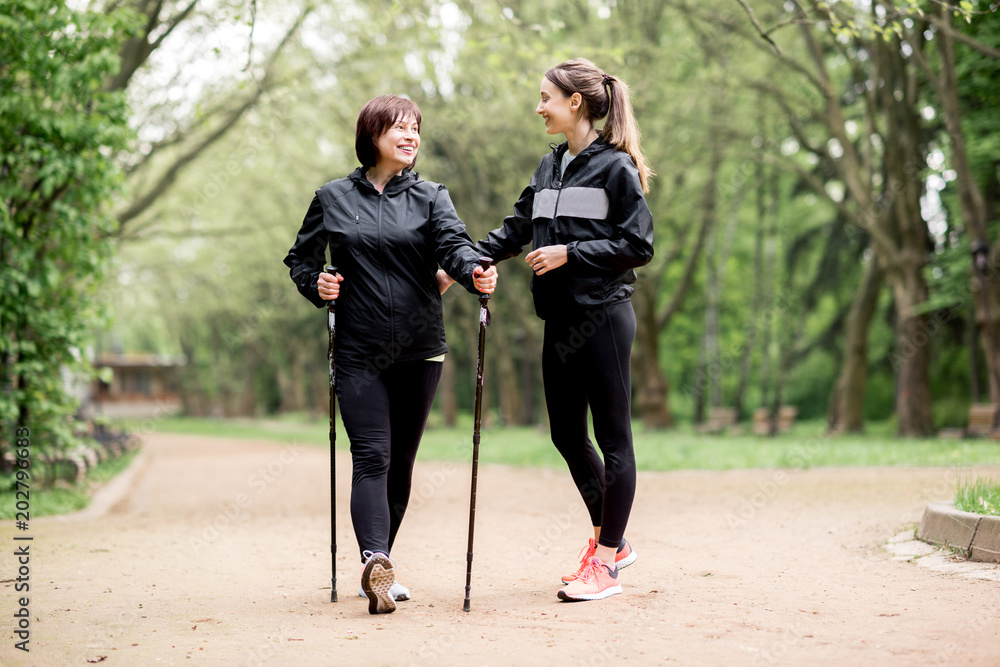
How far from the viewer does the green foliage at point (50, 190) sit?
26.7ft

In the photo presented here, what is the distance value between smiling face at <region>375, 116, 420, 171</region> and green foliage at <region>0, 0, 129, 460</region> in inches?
203

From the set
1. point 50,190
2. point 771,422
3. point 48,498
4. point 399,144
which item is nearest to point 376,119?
point 399,144

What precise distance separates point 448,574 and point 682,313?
31.7 m

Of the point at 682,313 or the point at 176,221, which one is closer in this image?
the point at 176,221

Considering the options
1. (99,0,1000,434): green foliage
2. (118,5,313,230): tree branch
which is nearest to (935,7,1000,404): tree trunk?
(99,0,1000,434): green foliage

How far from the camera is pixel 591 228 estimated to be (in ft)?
13.6

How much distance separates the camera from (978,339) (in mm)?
21234

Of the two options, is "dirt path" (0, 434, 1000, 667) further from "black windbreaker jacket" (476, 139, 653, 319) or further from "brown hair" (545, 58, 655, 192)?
"brown hair" (545, 58, 655, 192)

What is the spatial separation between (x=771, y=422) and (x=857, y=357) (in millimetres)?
3221

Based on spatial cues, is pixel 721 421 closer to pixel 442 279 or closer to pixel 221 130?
pixel 221 130

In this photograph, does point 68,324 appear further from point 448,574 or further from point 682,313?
point 682,313

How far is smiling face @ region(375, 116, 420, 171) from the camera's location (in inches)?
166

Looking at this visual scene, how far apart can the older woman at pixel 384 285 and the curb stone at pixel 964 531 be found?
2.81 m

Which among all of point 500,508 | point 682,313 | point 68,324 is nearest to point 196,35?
point 68,324
